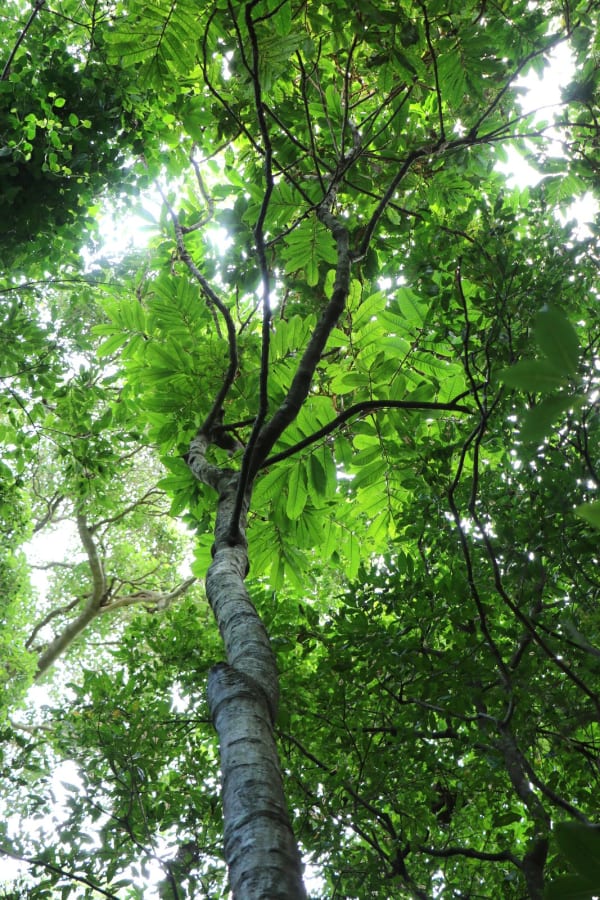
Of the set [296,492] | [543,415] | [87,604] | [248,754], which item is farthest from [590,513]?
[87,604]

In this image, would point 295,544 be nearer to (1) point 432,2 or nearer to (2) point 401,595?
(2) point 401,595

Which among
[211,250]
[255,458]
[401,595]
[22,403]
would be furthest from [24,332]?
[401,595]

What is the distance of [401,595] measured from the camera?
240 cm

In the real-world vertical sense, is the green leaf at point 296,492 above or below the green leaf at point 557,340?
above

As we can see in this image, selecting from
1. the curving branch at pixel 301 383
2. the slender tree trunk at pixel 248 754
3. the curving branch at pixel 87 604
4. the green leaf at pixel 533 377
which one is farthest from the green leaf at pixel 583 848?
the curving branch at pixel 87 604

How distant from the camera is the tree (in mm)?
1838

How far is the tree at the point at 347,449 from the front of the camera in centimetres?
184

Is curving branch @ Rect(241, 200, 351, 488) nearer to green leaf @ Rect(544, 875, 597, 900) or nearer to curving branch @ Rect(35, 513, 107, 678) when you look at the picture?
green leaf @ Rect(544, 875, 597, 900)

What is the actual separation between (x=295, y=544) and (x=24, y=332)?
8.32ft

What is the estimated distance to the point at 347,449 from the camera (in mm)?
2750

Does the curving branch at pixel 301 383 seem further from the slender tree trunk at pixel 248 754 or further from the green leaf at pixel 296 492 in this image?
the green leaf at pixel 296 492

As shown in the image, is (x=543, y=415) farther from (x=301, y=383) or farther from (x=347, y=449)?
(x=347, y=449)

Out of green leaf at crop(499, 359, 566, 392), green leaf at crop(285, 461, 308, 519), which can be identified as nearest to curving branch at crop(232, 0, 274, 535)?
green leaf at crop(285, 461, 308, 519)

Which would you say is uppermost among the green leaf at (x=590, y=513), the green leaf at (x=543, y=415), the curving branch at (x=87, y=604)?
the curving branch at (x=87, y=604)
